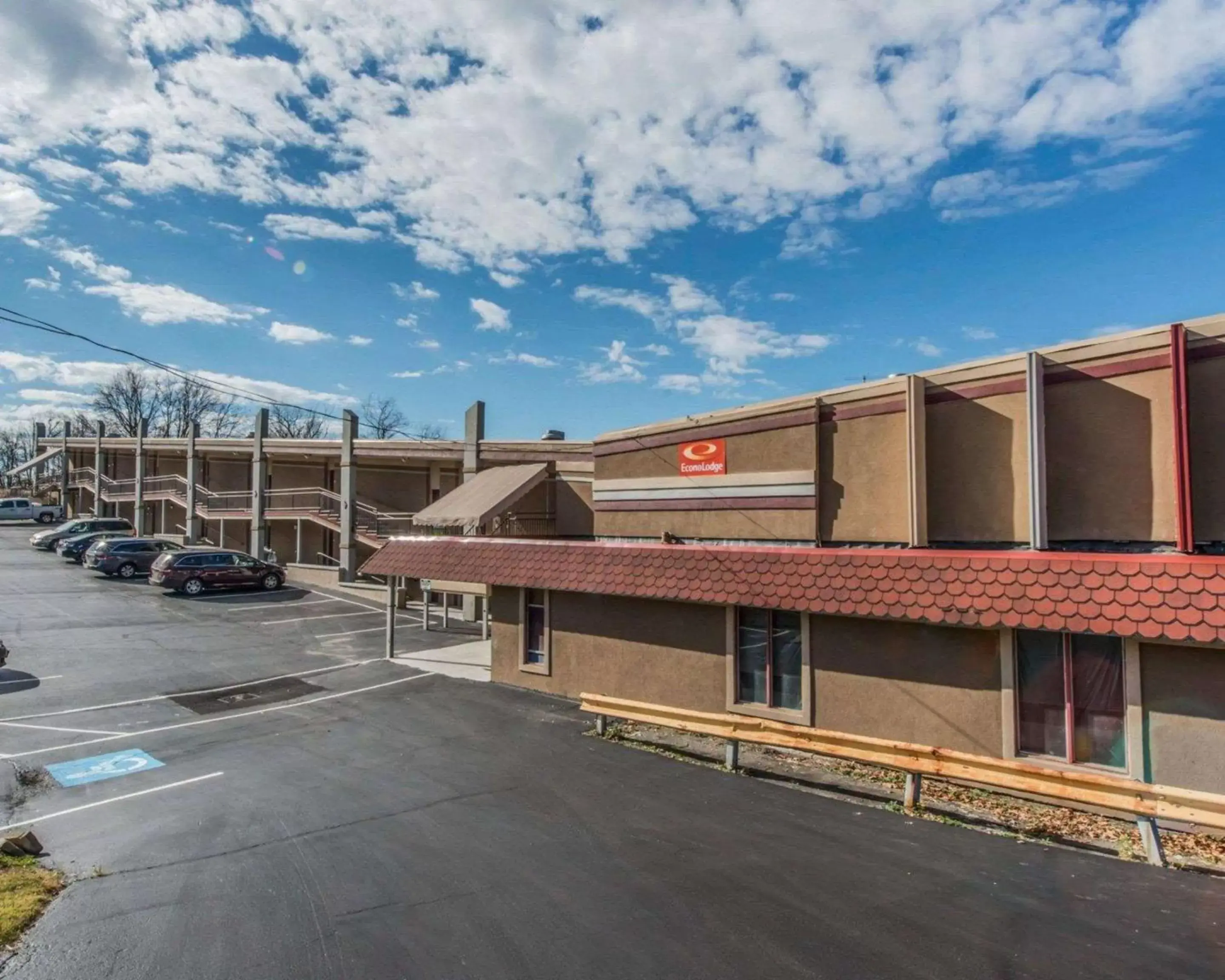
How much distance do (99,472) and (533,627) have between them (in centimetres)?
4436

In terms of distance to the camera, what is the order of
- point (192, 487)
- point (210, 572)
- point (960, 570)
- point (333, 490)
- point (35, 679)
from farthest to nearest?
point (192, 487) → point (333, 490) → point (210, 572) → point (35, 679) → point (960, 570)

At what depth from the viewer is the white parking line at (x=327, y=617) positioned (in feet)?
74.4

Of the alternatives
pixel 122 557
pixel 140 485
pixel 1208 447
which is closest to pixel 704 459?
pixel 1208 447

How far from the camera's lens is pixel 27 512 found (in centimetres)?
4800

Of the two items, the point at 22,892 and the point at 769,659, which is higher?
the point at 769,659

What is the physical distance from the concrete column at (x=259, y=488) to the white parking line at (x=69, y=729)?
20.4 metres

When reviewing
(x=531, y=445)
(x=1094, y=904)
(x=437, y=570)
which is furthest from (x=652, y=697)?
(x=531, y=445)

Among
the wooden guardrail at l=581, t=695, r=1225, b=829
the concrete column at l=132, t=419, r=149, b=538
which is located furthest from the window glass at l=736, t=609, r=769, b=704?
the concrete column at l=132, t=419, r=149, b=538

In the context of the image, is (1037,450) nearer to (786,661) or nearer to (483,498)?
(786,661)

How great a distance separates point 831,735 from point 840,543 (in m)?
3.14

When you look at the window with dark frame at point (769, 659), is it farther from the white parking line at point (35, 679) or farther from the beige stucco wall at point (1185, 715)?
the white parking line at point (35, 679)

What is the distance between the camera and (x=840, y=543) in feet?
34.9

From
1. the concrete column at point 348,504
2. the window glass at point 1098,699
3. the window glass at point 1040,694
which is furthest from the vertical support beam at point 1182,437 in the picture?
the concrete column at point 348,504

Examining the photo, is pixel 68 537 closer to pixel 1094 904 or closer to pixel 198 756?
pixel 198 756
